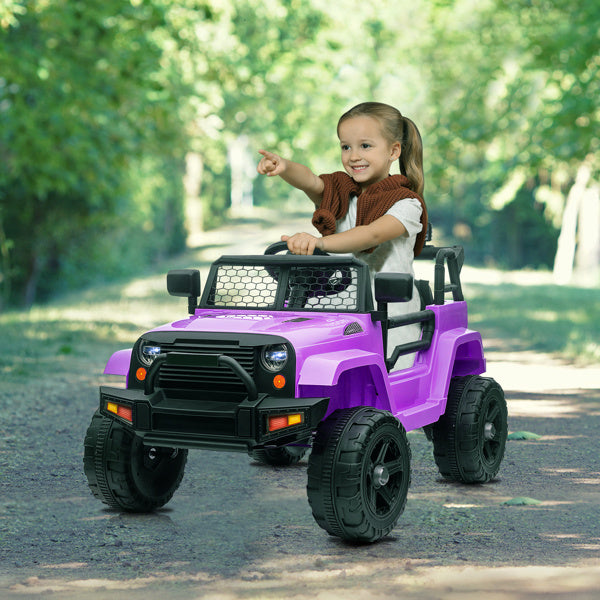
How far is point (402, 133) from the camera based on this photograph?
228 inches

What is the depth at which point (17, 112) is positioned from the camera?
678 inches

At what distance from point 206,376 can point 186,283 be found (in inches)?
35.2

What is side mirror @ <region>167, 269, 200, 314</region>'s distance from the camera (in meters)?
5.58

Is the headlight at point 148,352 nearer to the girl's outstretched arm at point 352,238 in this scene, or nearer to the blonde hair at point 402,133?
the girl's outstretched arm at point 352,238

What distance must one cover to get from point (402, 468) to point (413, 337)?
0.93 m

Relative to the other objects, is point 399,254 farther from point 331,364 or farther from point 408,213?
point 331,364

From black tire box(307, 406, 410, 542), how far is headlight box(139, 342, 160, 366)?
0.84 m

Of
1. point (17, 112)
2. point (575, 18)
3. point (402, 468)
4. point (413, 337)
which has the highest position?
point (575, 18)

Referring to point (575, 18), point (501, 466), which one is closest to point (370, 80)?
point (575, 18)

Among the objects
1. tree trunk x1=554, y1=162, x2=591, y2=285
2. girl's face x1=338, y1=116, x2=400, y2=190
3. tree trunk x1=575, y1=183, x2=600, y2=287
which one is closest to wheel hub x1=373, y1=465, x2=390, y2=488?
girl's face x1=338, y1=116, x2=400, y2=190

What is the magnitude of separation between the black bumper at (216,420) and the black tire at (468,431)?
1.58m

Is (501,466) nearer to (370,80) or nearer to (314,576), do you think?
(314,576)

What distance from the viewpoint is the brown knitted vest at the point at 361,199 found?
5539mm

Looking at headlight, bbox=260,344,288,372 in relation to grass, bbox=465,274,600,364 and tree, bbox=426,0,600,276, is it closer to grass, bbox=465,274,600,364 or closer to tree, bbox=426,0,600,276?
grass, bbox=465,274,600,364
